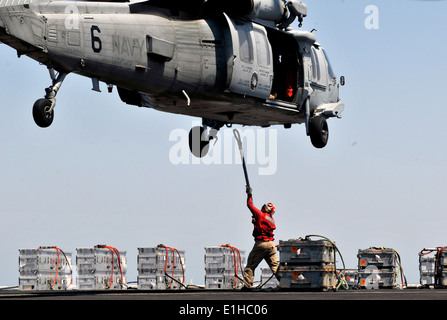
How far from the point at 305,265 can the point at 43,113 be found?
814 cm

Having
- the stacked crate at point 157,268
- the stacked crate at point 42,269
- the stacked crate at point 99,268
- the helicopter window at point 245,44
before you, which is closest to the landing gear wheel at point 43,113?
the helicopter window at point 245,44

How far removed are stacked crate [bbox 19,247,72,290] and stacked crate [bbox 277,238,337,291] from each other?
31.4 feet

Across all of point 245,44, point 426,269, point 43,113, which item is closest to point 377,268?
point 426,269

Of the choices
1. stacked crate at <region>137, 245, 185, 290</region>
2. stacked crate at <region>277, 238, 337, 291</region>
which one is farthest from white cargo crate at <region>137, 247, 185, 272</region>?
stacked crate at <region>277, 238, 337, 291</region>

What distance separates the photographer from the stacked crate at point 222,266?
2838 cm

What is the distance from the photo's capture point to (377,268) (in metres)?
27.3

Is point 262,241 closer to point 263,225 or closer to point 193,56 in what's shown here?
point 263,225

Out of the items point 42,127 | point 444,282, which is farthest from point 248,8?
point 444,282

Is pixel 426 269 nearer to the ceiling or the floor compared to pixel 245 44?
nearer to the floor

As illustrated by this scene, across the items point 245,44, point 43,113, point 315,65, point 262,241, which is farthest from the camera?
point 315,65

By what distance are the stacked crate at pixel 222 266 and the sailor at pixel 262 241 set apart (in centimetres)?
529

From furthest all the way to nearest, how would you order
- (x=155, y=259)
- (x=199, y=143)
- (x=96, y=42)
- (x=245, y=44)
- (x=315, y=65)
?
(x=155, y=259)
(x=199, y=143)
(x=315, y=65)
(x=245, y=44)
(x=96, y=42)

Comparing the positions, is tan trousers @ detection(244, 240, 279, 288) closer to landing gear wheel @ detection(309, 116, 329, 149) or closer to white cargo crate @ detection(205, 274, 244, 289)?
landing gear wheel @ detection(309, 116, 329, 149)

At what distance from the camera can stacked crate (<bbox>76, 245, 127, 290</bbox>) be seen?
93.9 ft
